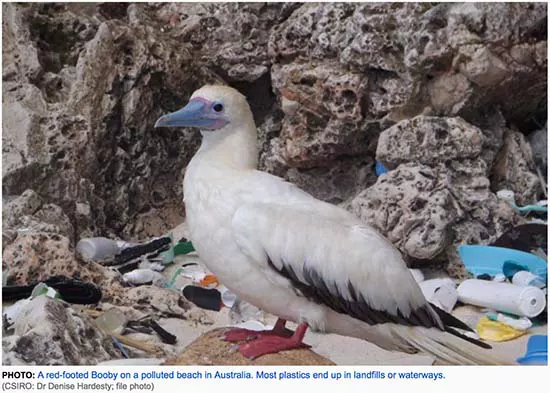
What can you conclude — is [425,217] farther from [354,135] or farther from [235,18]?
[235,18]

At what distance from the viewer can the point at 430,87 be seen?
4008 mm

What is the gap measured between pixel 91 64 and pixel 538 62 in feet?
6.97

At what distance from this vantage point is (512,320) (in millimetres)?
3244

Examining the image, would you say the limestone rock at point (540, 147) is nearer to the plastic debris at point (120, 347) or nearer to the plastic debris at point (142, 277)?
the plastic debris at point (142, 277)

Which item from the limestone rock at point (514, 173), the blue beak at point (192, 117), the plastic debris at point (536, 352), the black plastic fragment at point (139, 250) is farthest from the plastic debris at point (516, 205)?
the blue beak at point (192, 117)

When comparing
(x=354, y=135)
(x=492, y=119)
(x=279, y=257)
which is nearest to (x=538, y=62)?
(x=492, y=119)

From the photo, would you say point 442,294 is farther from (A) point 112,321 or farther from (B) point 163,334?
(A) point 112,321

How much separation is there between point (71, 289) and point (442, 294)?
1.49 meters

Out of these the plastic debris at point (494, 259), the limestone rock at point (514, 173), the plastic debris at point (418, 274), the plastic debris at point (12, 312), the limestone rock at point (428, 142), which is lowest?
the plastic debris at point (12, 312)

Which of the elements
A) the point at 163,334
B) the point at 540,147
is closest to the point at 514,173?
the point at 540,147

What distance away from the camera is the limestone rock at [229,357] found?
2.26m

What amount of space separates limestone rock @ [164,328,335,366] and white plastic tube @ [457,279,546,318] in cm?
123

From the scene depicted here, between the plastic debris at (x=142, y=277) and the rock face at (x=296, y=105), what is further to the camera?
the rock face at (x=296, y=105)

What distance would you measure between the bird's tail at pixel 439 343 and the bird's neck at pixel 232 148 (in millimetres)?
606
